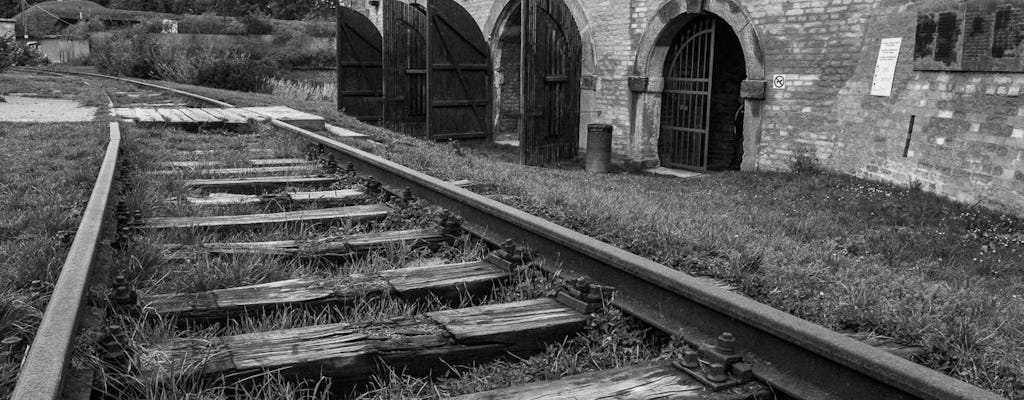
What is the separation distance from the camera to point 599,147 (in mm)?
14086

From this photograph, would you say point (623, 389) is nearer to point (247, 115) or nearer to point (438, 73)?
point (247, 115)

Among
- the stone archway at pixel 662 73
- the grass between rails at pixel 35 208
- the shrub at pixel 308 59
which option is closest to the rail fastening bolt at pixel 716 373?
the grass between rails at pixel 35 208

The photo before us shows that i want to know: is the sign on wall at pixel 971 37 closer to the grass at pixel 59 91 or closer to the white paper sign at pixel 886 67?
the white paper sign at pixel 886 67

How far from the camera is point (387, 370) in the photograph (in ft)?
7.88

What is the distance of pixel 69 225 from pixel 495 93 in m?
14.6

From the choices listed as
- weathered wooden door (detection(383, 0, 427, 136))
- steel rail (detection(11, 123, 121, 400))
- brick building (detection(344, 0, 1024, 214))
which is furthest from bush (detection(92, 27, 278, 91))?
steel rail (detection(11, 123, 121, 400))

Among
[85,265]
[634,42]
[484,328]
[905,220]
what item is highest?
[634,42]

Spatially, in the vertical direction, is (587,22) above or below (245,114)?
above

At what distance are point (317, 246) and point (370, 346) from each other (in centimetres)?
137

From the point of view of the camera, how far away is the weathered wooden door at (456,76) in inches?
603

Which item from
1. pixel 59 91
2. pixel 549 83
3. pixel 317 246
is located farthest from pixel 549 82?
pixel 317 246

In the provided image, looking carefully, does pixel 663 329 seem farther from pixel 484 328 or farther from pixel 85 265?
pixel 85 265

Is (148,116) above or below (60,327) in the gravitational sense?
above

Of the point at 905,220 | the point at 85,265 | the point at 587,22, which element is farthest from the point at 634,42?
the point at 85,265
